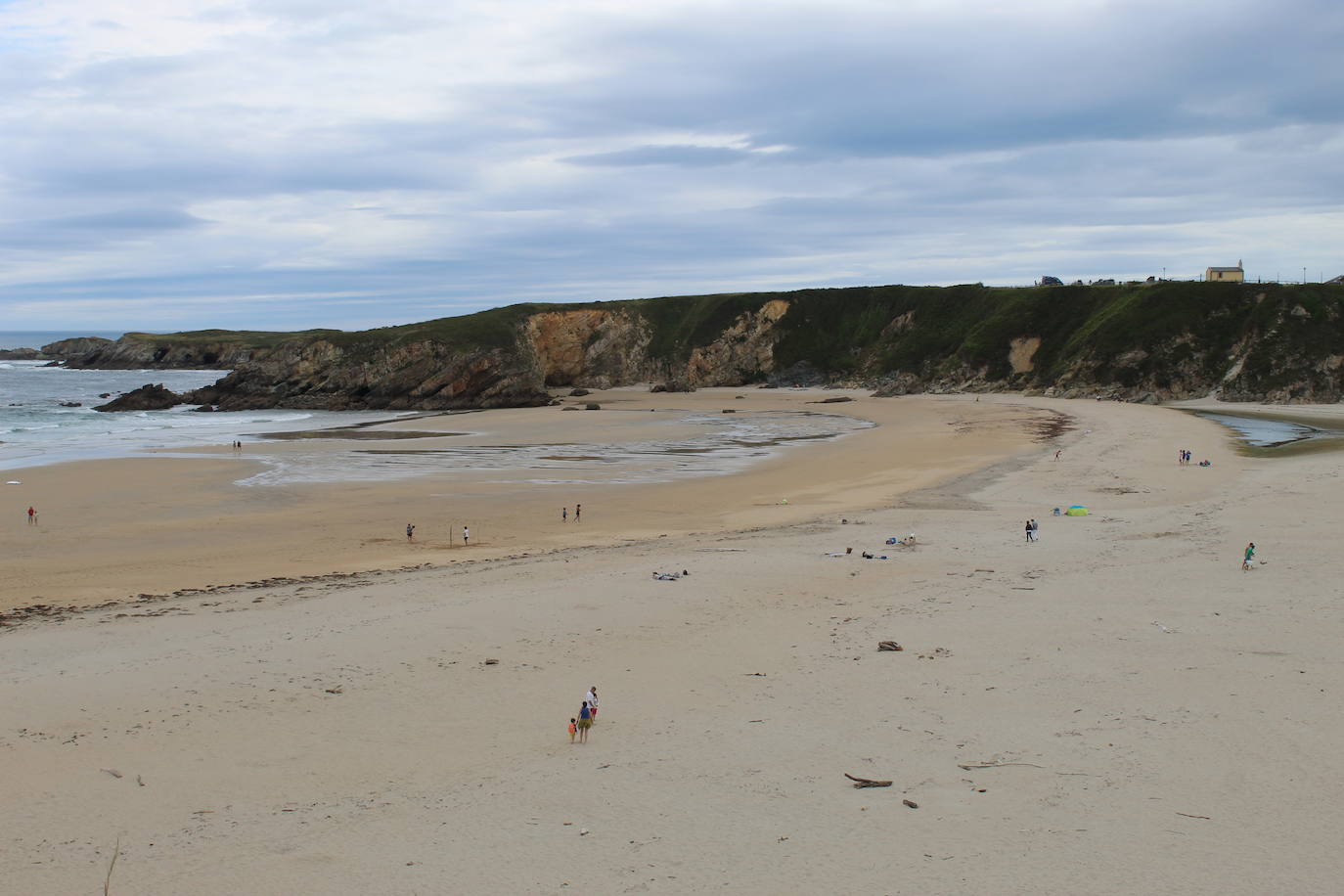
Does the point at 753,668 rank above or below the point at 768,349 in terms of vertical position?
below

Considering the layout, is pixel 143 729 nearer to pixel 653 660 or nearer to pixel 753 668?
pixel 653 660

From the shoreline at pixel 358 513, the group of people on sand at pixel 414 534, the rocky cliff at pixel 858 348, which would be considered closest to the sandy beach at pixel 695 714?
the shoreline at pixel 358 513

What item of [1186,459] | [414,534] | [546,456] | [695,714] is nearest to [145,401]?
[546,456]

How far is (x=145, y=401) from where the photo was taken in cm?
7369

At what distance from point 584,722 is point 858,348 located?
84.3 meters

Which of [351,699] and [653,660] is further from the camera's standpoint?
[653,660]

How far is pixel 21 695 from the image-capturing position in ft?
38.5

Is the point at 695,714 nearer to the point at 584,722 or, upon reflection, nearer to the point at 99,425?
the point at 584,722

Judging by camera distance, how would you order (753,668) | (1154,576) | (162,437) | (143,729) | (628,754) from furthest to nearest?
(162,437) < (1154,576) < (753,668) < (143,729) < (628,754)

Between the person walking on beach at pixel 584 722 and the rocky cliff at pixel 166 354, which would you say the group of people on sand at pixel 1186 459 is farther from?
the rocky cliff at pixel 166 354

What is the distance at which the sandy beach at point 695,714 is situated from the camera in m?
7.75

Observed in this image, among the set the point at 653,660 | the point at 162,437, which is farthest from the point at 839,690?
the point at 162,437

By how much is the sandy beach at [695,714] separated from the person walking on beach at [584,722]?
26 cm

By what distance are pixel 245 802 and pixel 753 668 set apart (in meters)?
6.27
